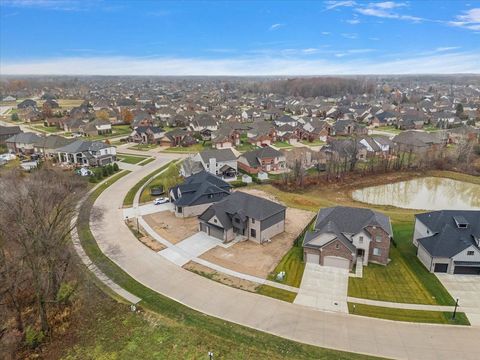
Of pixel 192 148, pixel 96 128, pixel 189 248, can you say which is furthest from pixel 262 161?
pixel 96 128

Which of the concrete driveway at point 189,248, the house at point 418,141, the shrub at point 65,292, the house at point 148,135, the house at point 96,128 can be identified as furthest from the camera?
the house at point 96,128

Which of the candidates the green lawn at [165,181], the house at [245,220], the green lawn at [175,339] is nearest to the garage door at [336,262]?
the house at [245,220]

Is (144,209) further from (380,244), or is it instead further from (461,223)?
(461,223)

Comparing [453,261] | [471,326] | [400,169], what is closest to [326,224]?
[453,261]

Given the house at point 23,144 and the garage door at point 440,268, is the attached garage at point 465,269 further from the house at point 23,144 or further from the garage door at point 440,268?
the house at point 23,144

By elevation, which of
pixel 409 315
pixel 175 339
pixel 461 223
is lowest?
pixel 175 339
